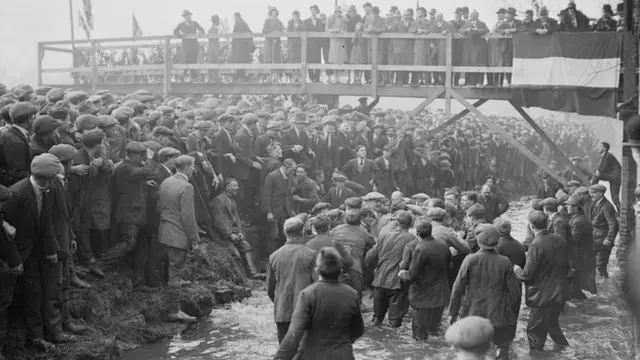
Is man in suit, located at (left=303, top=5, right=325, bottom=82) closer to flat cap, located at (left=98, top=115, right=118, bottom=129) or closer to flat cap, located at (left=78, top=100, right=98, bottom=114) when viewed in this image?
flat cap, located at (left=78, top=100, right=98, bottom=114)

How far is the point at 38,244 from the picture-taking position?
898cm

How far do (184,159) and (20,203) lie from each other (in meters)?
3.19

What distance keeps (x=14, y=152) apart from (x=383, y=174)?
35.2ft

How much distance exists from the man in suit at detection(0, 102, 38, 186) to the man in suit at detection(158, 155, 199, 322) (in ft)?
7.75

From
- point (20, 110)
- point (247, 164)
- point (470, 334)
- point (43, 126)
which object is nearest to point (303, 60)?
point (247, 164)

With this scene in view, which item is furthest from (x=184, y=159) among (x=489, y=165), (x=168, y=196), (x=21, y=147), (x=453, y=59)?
(x=489, y=165)

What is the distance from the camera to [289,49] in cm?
2220

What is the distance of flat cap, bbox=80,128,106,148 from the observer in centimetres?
1077

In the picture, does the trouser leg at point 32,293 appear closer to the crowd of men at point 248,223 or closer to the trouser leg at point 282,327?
the crowd of men at point 248,223

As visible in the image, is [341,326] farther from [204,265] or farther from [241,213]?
[241,213]

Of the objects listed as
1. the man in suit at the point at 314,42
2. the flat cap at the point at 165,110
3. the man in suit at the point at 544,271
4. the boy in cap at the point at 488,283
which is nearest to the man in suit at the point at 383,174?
the man in suit at the point at 314,42

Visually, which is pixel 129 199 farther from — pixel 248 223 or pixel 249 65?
pixel 249 65

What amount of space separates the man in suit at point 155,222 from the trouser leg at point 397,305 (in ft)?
11.5

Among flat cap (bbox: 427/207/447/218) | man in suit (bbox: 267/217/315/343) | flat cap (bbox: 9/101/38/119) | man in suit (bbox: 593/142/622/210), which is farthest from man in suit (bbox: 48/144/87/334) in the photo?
man in suit (bbox: 593/142/622/210)
